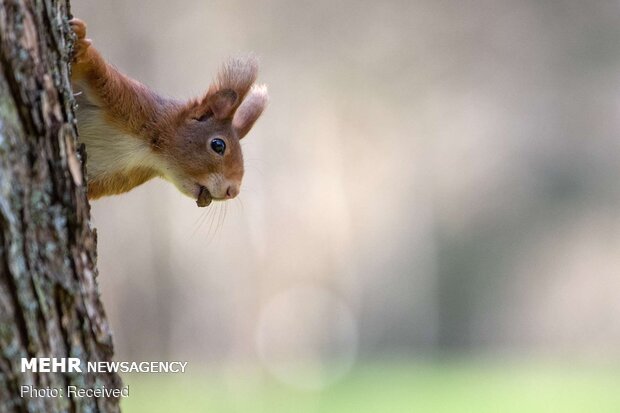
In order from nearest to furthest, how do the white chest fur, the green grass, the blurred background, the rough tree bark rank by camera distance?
the rough tree bark → the white chest fur → the green grass → the blurred background

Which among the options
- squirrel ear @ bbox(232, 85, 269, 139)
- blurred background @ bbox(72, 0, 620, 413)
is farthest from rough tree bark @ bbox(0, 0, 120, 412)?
blurred background @ bbox(72, 0, 620, 413)

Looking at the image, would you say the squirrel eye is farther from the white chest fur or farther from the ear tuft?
the white chest fur

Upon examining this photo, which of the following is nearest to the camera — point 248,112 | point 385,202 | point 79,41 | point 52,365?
point 52,365

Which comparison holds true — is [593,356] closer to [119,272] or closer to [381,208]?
[381,208]

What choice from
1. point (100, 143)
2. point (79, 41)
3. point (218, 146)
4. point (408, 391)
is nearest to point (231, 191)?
point (218, 146)

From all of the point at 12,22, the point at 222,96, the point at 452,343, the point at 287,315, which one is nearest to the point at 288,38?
the point at 287,315

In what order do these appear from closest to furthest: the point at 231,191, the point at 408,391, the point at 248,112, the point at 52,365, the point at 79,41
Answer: the point at 52,365, the point at 79,41, the point at 231,191, the point at 248,112, the point at 408,391

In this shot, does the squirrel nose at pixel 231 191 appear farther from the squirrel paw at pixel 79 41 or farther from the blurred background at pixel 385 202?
the blurred background at pixel 385 202

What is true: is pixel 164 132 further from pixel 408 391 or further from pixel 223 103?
pixel 408 391

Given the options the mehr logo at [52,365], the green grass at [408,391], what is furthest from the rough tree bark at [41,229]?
the green grass at [408,391]
